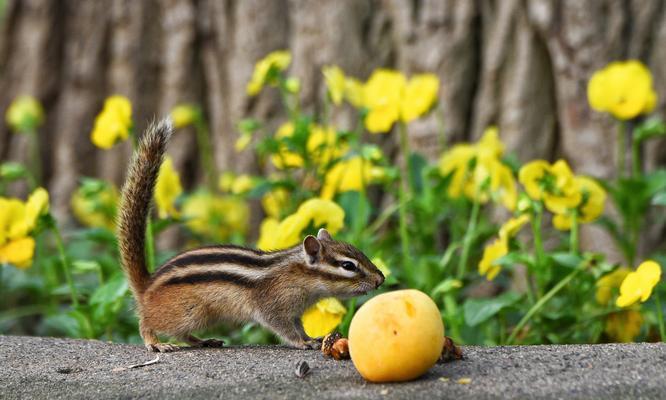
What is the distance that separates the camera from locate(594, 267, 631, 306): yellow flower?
472 centimetres

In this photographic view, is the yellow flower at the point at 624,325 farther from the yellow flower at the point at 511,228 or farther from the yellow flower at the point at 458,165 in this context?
the yellow flower at the point at 458,165

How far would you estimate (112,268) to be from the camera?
19.7 feet

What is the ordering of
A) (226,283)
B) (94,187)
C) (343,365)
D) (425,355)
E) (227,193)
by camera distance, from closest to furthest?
(425,355), (343,365), (226,283), (94,187), (227,193)

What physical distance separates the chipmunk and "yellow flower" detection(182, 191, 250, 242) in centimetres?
218

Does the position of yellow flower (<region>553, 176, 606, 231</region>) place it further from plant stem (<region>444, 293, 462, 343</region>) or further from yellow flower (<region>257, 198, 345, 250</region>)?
yellow flower (<region>257, 198, 345, 250</region>)

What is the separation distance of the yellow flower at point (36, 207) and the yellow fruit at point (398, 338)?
1857 mm

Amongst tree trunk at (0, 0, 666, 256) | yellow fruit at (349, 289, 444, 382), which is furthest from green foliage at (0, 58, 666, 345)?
yellow fruit at (349, 289, 444, 382)

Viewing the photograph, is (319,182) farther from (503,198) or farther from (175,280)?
(175,280)

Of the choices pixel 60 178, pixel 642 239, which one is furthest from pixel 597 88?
pixel 60 178

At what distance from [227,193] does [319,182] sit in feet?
6.21

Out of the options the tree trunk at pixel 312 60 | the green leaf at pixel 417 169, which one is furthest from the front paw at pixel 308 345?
the tree trunk at pixel 312 60

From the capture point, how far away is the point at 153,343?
436 centimetres

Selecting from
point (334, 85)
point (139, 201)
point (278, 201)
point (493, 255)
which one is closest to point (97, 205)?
point (278, 201)

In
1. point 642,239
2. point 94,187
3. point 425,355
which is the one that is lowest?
point 642,239
